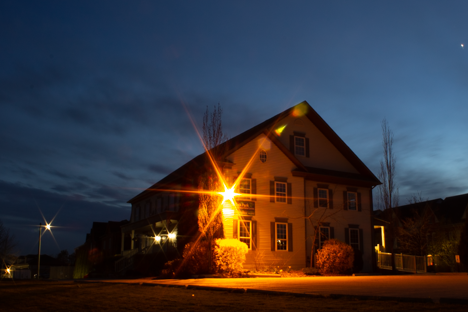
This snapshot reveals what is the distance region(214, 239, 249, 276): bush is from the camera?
2011 centimetres

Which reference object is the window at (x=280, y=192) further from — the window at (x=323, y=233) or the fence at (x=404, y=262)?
the fence at (x=404, y=262)

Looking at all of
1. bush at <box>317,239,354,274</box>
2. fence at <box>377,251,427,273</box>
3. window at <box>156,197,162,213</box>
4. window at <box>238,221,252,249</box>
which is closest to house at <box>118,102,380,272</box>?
window at <box>238,221,252,249</box>

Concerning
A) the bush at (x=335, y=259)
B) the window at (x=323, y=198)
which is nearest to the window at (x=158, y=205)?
the window at (x=323, y=198)

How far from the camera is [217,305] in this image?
793 centimetres

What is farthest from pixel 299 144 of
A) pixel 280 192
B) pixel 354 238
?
pixel 354 238

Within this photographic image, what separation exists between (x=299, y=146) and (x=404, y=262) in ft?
35.5

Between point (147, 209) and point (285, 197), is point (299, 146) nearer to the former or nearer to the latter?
point (285, 197)

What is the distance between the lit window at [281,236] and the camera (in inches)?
979

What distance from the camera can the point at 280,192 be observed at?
84.4 feet

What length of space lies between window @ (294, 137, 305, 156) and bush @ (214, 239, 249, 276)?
31.6ft

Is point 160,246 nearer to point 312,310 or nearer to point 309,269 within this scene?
point 309,269

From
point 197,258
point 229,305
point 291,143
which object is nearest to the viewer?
point 229,305

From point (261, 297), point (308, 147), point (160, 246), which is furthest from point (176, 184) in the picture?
point (261, 297)

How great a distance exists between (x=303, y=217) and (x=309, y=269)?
12.7ft
